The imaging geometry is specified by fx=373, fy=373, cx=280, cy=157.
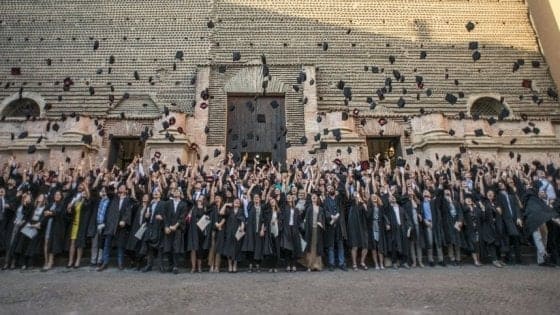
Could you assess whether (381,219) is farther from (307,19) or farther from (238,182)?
(307,19)

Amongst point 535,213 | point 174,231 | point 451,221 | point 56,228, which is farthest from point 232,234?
point 535,213

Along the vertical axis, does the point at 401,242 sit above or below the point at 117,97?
below

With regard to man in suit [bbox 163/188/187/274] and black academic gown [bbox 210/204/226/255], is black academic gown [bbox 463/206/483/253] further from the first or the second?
man in suit [bbox 163/188/187/274]

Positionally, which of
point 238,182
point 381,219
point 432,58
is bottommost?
point 381,219

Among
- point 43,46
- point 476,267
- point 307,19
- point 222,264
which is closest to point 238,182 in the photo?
point 222,264

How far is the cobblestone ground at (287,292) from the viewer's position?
14.6 ft

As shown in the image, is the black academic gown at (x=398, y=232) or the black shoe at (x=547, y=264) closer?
the black shoe at (x=547, y=264)

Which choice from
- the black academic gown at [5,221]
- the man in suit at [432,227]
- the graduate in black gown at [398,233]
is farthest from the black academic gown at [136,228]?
the man in suit at [432,227]

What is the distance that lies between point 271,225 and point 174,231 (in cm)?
193

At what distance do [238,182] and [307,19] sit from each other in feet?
31.6

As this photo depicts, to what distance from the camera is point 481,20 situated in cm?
1608

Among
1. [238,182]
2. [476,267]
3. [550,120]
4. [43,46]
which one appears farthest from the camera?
[43,46]

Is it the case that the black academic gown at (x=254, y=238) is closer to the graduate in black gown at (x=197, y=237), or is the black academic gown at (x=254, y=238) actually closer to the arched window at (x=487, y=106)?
the graduate in black gown at (x=197, y=237)

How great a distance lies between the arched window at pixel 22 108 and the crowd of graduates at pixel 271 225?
7102 mm
